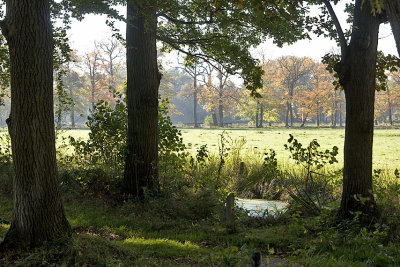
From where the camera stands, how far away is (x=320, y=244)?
4988 millimetres

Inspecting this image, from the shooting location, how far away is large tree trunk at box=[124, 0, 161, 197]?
303 inches

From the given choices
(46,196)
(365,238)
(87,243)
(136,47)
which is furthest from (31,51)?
(365,238)

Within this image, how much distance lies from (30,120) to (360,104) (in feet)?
15.5

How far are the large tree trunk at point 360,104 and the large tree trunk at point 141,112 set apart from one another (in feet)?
12.5

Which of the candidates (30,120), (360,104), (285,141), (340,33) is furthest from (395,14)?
(285,141)

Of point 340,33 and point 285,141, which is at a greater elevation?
point 340,33

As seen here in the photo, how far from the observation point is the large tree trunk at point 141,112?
25.2 ft

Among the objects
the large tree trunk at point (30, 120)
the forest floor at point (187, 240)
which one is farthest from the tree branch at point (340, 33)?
the large tree trunk at point (30, 120)

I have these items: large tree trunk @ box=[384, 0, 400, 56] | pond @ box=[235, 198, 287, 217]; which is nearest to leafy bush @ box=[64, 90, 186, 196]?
pond @ box=[235, 198, 287, 217]

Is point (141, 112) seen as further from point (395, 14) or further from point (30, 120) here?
point (395, 14)

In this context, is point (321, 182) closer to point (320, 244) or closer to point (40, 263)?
point (320, 244)

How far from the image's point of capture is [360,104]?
5.68 metres

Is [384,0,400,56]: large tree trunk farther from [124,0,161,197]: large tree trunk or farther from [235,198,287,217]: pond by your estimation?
[124,0,161,197]: large tree trunk

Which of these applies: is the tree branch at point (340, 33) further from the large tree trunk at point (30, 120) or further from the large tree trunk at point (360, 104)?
the large tree trunk at point (30, 120)
